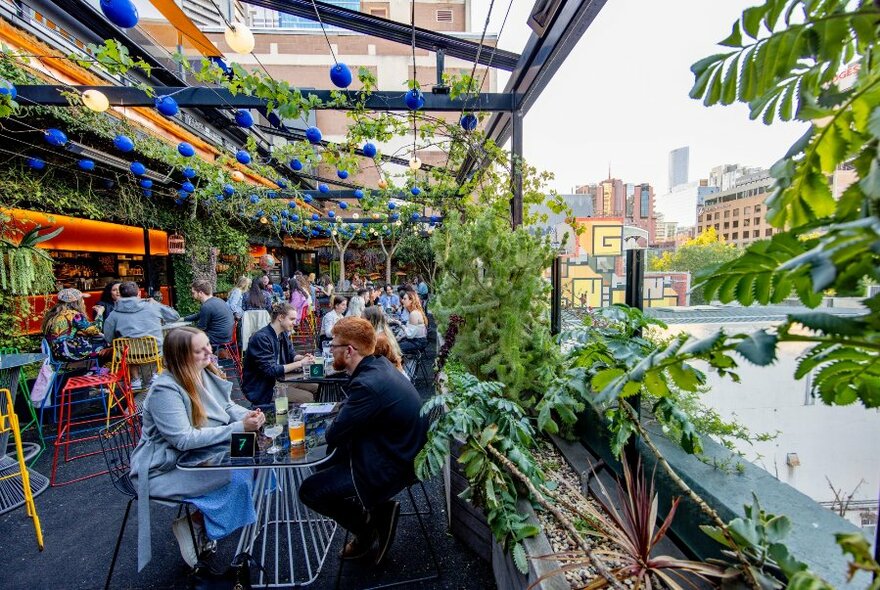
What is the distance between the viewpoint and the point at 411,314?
6.07m

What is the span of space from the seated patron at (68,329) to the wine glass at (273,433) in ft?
12.0

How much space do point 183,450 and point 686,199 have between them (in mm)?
4378

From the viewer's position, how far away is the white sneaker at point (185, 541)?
7.70 feet

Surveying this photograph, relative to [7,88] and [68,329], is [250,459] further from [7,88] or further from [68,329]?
[7,88]

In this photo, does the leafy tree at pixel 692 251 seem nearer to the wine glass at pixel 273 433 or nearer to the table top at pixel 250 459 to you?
the table top at pixel 250 459

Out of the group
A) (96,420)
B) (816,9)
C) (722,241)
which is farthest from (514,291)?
(96,420)

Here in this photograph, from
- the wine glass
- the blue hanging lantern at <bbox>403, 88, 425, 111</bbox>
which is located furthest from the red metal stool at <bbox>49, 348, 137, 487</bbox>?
the blue hanging lantern at <bbox>403, 88, 425, 111</bbox>

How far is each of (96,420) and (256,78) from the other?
4.42m

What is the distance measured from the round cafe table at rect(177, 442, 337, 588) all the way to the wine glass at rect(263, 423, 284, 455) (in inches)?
1.0

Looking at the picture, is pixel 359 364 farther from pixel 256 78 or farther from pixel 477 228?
pixel 256 78

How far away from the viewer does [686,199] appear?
3590mm

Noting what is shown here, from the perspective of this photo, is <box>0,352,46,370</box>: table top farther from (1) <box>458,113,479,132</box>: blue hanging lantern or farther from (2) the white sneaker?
(1) <box>458,113,479,132</box>: blue hanging lantern

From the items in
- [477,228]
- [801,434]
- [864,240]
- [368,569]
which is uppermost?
[477,228]

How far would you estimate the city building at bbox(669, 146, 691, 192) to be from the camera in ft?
12.8
